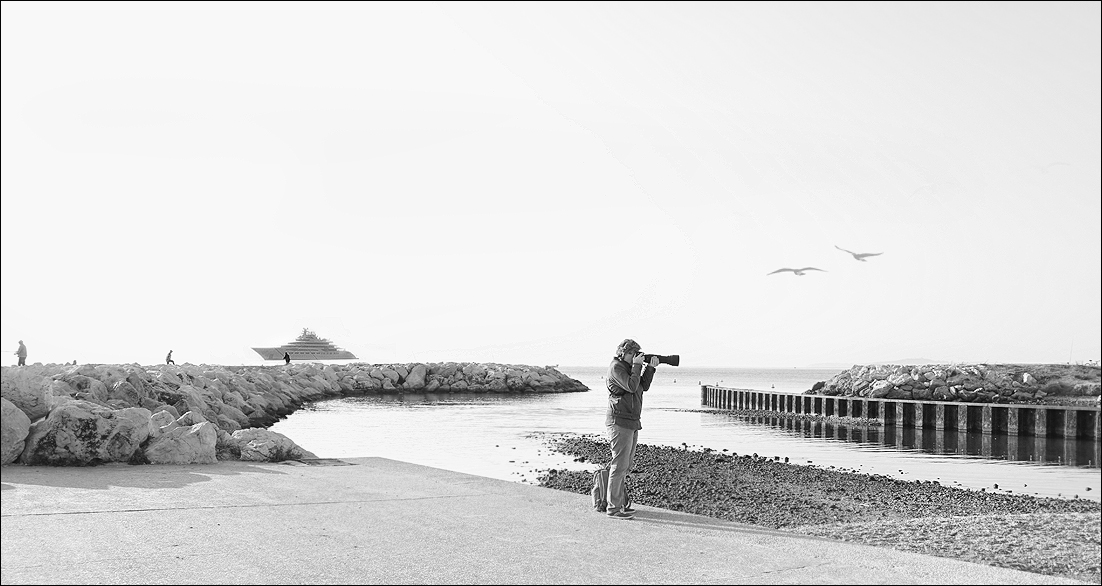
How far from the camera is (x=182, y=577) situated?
5.44 m

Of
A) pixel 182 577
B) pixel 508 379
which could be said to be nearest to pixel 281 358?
pixel 508 379

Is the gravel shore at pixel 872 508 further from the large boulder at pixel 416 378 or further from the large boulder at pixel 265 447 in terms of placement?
the large boulder at pixel 416 378

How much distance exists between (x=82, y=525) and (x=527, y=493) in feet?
13.3

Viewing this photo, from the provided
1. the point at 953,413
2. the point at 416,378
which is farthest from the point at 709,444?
the point at 416,378

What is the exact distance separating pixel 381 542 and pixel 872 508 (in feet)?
21.6

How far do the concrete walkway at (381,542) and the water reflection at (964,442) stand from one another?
15.9m

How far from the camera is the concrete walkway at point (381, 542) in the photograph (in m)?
5.64

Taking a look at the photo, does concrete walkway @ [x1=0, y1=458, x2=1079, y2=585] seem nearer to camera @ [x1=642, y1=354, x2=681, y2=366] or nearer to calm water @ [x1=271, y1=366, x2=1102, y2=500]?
camera @ [x1=642, y1=354, x2=681, y2=366]

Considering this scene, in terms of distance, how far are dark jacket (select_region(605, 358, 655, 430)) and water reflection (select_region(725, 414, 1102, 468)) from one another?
49.9 ft

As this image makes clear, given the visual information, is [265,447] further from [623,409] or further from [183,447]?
[623,409]

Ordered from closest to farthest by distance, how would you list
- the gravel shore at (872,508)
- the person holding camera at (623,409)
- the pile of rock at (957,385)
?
the gravel shore at (872,508) → the person holding camera at (623,409) → the pile of rock at (957,385)

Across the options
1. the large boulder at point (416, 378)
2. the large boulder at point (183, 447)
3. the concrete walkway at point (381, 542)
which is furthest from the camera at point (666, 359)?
the large boulder at point (416, 378)

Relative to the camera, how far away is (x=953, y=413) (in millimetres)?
30641

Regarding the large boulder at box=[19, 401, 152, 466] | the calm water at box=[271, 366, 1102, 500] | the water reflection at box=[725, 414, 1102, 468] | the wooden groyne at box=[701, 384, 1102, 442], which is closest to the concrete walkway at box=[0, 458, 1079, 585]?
the large boulder at box=[19, 401, 152, 466]
